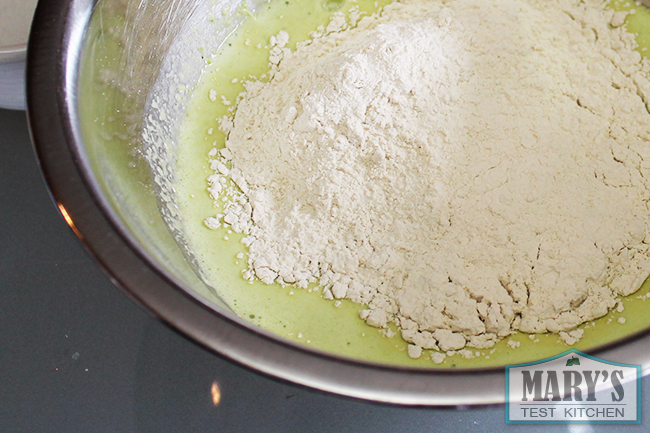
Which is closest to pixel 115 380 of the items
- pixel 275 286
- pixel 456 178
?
pixel 275 286

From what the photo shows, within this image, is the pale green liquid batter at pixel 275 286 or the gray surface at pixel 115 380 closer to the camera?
the pale green liquid batter at pixel 275 286

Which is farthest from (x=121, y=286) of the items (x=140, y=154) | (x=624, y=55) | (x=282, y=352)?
(x=624, y=55)

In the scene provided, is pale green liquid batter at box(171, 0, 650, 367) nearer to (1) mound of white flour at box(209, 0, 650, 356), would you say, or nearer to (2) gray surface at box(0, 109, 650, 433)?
(1) mound of white flour at box(209, 0, 650, 356)

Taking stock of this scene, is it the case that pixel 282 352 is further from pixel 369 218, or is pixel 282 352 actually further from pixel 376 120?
pixel 376 120

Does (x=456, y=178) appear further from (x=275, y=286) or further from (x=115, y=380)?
(x=115, y=380)

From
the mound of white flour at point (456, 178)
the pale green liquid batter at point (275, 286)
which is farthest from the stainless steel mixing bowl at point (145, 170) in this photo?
the mound of white flour at point (456, 178)

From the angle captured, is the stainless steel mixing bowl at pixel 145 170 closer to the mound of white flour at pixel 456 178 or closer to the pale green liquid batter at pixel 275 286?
the pale green liquid batter at pixel 275 286
